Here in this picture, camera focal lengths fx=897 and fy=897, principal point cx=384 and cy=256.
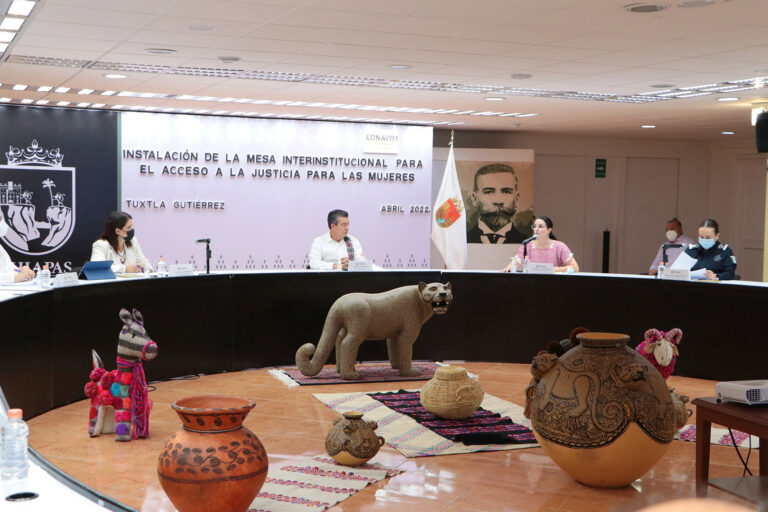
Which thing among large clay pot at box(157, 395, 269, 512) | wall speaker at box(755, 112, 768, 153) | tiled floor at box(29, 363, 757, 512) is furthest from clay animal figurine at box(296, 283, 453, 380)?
wall speaker at box(755, 112, 768, 153)

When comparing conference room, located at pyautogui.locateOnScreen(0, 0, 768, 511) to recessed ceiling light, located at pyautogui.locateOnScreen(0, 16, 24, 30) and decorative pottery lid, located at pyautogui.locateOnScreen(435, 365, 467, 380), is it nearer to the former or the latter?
recessed ceiling light, located at pyautogui.locateOnScreen(0, 16, 24, 30)

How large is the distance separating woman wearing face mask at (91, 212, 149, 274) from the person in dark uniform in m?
5.41

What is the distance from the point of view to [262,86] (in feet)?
30.8

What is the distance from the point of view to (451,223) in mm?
12516

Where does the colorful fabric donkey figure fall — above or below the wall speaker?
below

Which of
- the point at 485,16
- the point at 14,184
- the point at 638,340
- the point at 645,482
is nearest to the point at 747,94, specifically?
the point at 638,340

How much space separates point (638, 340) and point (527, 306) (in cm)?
110

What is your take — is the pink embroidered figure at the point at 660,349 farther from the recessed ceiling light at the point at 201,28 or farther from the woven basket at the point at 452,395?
the recessed ceiling light at the point at 201,28

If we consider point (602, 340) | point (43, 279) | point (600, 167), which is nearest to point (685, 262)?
point (602, 340)

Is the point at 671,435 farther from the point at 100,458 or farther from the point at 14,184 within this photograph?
the point at 14,184

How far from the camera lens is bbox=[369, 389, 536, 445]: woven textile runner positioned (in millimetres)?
5805

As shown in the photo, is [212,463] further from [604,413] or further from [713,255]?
[713,255]

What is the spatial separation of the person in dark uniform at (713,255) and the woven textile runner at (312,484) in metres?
4.92

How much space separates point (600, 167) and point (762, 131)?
6.08m
